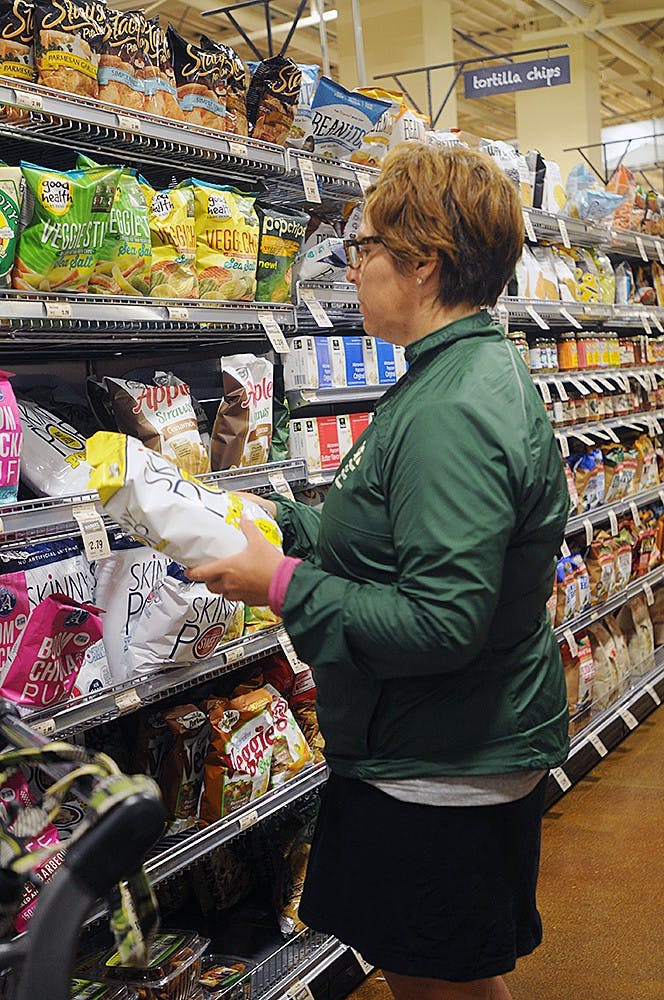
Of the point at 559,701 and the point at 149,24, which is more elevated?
the point at 149,24

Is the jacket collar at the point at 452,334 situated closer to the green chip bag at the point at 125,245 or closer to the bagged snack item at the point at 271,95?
the green chip bag at the point at 125,245

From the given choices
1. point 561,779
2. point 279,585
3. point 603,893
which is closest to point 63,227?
point 279,585

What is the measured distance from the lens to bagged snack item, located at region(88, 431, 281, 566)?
1.65 m

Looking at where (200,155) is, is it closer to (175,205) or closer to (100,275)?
(175,205)

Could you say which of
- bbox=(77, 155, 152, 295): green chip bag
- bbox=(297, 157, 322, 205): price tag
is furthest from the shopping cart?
bbox=(297, 157, 322, 205): price tag

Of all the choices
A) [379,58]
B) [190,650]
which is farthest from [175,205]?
[379,58]

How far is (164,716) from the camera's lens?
2.59 meters

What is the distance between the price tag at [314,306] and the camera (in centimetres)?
284

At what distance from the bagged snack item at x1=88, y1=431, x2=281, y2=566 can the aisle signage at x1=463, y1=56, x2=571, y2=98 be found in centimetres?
651

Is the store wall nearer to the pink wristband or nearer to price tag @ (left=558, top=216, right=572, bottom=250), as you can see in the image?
price tag @ (left=558, top=216, right=572, bottom=250)

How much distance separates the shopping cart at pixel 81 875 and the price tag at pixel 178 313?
1407 mm

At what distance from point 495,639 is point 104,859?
0.84 m

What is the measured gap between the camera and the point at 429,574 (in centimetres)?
150

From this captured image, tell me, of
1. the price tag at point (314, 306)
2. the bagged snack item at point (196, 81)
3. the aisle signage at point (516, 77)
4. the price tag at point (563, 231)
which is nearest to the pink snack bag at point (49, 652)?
the price tag at point (314, 306)
